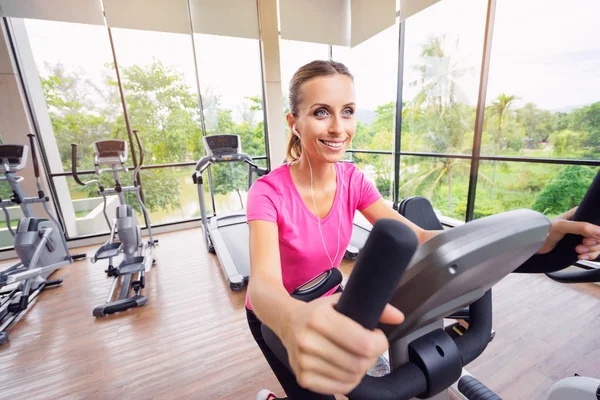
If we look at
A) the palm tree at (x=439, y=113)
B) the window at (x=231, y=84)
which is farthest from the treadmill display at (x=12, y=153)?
the palm tree at (x=439, y=113)

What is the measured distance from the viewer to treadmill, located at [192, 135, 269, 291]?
307cm

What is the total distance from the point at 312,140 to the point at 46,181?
450 cm

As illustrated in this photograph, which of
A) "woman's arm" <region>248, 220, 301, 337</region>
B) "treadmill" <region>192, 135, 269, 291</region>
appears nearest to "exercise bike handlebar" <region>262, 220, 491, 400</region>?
"woman's arm" <region>248, 220, 301, 337</region>

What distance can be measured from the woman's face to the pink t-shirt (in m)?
0.18

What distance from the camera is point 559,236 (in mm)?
631

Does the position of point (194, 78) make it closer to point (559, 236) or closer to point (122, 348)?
point (122, 348)

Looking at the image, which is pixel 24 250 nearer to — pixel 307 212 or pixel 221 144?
pixel 221 144

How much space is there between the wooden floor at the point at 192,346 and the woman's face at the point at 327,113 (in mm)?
1498

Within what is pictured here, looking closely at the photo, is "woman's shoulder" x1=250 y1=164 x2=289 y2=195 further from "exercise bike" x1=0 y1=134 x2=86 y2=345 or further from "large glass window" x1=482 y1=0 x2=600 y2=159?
"large glass window" x1=482 y1=0 x2=600 y2=159

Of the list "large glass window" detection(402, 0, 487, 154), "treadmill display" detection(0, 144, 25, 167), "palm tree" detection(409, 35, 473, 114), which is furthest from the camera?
"palm tree" detection(409, 35, 473, 114)

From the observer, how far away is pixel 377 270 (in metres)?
0.24


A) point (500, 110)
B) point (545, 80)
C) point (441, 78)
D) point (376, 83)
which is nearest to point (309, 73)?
point (545, 80)

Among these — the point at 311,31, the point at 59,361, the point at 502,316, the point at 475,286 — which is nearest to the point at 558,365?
the point at 502,316

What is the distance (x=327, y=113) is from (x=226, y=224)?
11.1 ft
